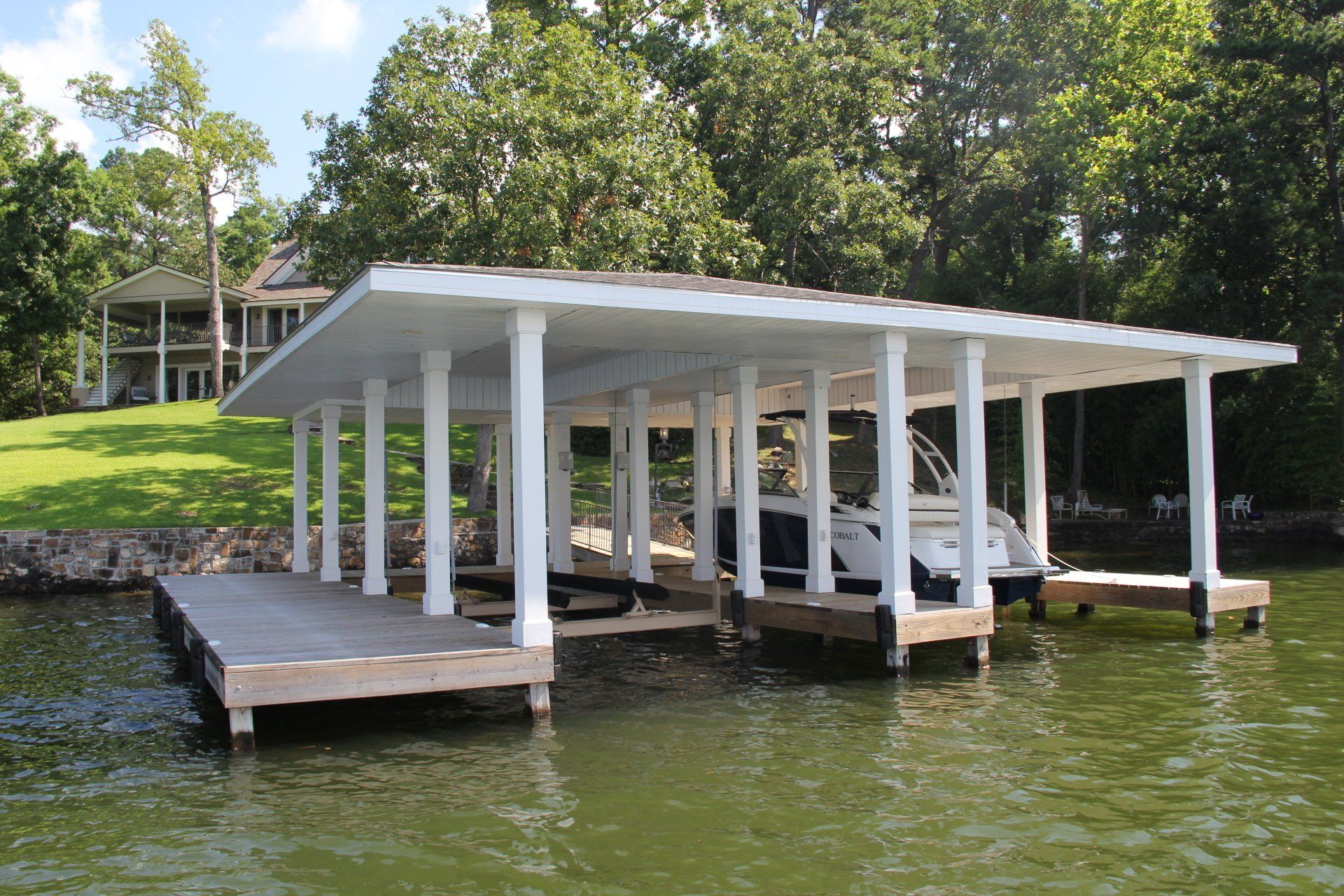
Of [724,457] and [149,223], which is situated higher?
[149,223]

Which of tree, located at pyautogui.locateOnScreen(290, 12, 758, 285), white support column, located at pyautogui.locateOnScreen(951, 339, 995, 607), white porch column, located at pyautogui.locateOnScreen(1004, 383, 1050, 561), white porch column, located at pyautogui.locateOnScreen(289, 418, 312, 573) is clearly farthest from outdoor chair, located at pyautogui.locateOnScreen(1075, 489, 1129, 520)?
white porch column, located at pyautogui.locateOnScreen(289, 418, 312, 573)

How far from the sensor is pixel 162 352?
133ft

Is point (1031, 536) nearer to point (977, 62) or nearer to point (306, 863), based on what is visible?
point (306, 863)

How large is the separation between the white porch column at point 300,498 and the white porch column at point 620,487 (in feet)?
15.7

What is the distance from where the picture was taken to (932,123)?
106 feet

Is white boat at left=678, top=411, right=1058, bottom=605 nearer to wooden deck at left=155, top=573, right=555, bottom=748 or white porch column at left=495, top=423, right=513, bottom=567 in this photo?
wooden deck at left=155, top=573, right=555, bottom=748

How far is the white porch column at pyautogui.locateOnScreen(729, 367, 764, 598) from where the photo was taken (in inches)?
478

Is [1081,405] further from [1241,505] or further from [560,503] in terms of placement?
[560,503]

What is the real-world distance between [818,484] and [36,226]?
38.0 meters

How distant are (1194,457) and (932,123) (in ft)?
71.8

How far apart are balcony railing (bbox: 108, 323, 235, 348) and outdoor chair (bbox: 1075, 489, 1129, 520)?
31.8m

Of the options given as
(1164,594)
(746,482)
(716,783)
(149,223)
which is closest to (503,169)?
(746,482)

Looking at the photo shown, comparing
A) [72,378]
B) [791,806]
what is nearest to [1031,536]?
[791,806]

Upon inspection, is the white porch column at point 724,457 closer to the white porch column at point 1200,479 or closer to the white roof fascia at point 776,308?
→ the white porch column at point 1200,479
